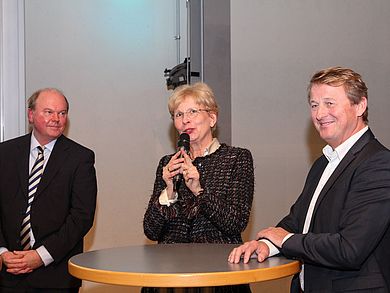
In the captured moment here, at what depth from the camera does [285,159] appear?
4688 mm

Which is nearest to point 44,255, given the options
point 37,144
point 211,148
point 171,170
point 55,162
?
point 55,162

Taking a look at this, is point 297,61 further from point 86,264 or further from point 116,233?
point 86,264

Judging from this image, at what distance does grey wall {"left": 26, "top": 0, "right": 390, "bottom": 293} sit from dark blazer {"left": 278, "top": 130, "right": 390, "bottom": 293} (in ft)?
6.67

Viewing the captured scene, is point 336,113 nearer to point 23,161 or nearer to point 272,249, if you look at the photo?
point 272,249

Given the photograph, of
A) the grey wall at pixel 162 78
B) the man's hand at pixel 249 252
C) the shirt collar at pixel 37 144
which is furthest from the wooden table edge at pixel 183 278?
the grey wall at pixel 162 78

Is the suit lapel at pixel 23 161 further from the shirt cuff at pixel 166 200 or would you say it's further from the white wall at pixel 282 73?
the white wall at pixel 282 73

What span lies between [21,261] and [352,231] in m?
1.86

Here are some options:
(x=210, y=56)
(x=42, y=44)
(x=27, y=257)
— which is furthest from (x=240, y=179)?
(x=42, y=44)

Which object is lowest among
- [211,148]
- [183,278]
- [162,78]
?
[183,278]

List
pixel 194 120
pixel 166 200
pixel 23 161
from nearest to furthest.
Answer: pixel 166 200 → pixel 194 120 → pixel 23 161

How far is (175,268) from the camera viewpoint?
7.52ft

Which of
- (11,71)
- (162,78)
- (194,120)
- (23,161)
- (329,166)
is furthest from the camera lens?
(162,78)

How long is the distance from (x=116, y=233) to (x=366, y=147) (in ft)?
9.03

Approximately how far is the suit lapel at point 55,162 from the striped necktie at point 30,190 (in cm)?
5
